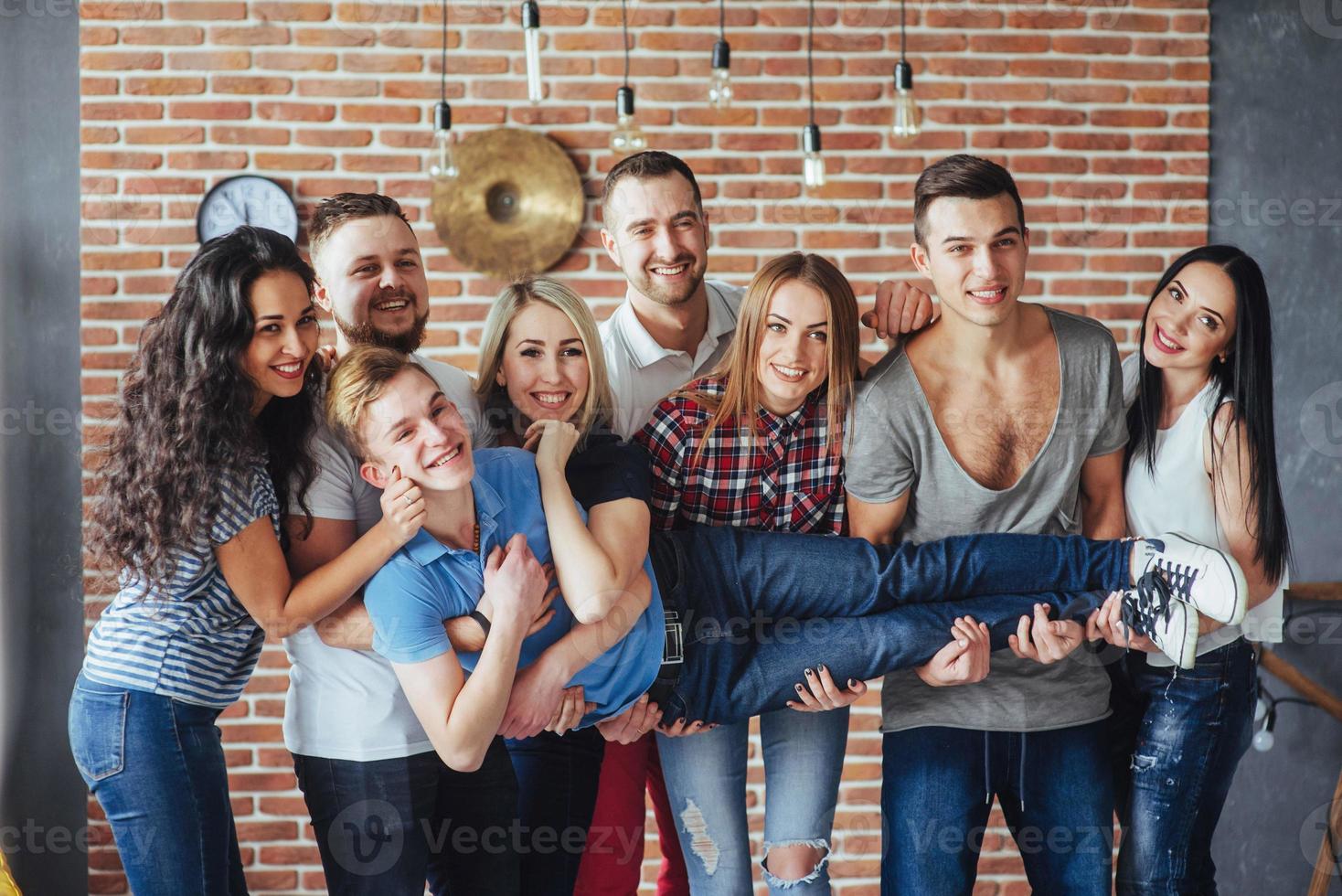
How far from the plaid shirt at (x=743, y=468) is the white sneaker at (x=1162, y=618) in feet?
1.65

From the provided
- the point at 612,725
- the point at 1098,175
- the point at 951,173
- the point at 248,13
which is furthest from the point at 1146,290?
the point at 248,13

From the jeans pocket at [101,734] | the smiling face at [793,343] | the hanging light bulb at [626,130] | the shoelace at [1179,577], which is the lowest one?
the jeans pocket at [101,734]

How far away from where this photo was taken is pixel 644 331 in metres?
2.06

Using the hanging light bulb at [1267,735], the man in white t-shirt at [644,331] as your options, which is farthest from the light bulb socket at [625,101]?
the hanging light bulb at [1267,735]

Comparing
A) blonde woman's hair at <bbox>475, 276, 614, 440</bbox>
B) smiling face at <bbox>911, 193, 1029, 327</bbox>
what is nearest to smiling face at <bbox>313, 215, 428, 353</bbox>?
blonde woman's hair at <bbox>475, 276, 614, 440</bbox>

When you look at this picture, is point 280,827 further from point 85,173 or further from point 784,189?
point 784,189

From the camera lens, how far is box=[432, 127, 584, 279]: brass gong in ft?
9.78

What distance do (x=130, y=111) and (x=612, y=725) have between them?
2.30 m

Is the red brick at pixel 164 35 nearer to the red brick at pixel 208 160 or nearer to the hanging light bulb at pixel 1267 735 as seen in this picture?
the red brick at pixel 208 160

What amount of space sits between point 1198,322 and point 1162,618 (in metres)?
0.54

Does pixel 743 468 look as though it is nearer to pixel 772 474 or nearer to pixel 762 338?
pixel 772 474

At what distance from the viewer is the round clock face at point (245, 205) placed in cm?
295

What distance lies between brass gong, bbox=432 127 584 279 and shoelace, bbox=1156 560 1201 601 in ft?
6.12

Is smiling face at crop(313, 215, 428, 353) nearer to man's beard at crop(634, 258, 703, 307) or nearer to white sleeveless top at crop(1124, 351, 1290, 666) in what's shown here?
man's beard at crop(634, 258, 703, 307)
